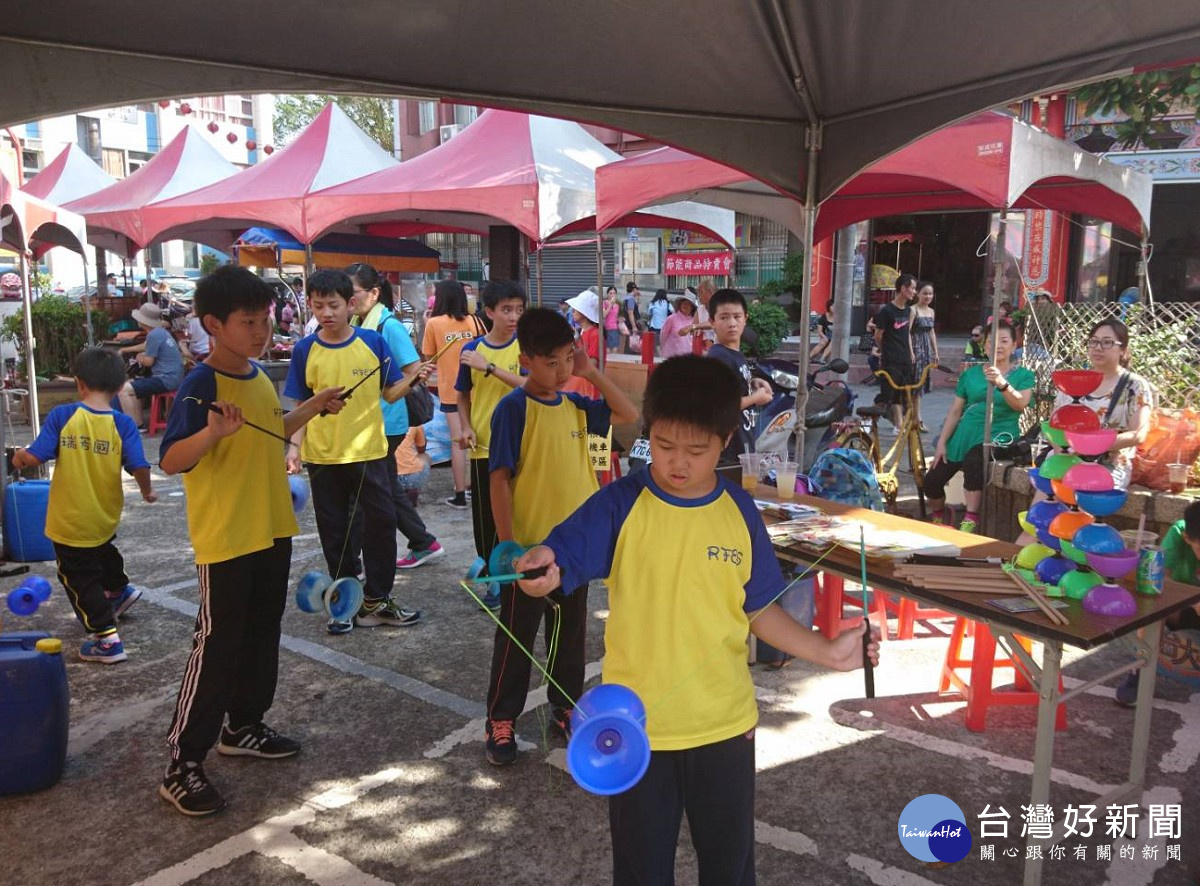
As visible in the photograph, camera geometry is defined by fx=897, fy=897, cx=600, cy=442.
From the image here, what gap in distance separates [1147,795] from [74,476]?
190 inches

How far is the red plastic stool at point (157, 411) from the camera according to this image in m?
10.9

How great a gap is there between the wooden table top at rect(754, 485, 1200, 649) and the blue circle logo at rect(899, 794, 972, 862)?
745mm

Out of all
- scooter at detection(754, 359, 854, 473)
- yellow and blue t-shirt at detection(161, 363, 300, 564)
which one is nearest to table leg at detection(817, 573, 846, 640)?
scooter at detection(754, 359, 854, 473)

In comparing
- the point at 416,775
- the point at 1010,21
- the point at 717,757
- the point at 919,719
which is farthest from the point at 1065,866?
the point at 1010,21

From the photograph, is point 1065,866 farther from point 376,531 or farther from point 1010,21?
point 376,531

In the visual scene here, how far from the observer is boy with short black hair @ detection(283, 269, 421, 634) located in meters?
4.54

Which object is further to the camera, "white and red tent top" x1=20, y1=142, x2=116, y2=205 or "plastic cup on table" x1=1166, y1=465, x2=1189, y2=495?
"white and red tent top" x1=20, y1=142, x2=116, y2=205

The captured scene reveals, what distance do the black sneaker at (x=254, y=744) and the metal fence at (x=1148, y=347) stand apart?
17.3 feet

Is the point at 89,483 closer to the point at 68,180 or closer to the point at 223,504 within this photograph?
the point at 223,504

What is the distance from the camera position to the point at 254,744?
3459mm

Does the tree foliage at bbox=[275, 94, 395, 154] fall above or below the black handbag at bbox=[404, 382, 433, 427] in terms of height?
above

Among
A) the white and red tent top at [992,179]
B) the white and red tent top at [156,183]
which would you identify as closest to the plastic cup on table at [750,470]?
the white and red tent top at [992,179]

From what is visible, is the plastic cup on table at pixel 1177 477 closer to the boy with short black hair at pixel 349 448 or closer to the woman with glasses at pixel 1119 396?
the woman with glasses at pixel 1119 396

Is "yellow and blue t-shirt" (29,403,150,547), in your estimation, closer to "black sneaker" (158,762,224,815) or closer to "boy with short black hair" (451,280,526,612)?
"boy with short black hair" (451,280,526,612)
